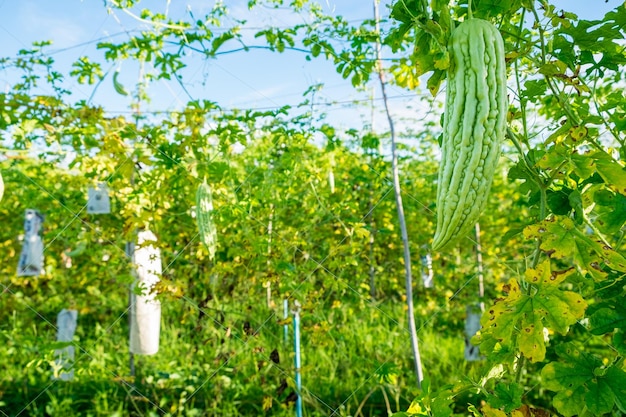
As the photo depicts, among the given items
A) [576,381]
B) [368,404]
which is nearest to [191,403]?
[368,404]

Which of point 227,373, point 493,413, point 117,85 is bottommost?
point 227,373

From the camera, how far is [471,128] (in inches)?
29.2

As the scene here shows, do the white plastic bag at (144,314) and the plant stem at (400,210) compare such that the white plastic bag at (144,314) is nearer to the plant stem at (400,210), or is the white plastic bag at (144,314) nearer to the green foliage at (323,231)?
the green foliage at (323,231)

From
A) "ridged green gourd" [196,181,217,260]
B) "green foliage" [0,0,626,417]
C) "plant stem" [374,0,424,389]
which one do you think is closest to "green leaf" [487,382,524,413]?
"green foliage" [0,0,626,417]

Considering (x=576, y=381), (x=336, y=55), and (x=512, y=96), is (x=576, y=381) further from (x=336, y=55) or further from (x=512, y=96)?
(x=336, y=55)

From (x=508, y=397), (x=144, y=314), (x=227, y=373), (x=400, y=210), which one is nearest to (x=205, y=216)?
(x=400, y=210)

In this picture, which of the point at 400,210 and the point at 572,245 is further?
the point at 400,210

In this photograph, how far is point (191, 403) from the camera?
111 inches

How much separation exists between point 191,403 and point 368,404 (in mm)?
936

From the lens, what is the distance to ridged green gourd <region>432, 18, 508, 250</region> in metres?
0.74

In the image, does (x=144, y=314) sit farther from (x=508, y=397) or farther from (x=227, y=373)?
(x=508, y=397)

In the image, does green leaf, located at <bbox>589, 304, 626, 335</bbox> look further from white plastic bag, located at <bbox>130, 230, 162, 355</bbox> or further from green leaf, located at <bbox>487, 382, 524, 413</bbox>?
white plastic bag, located at <bbox>130, 230, 162, 355</bbox>

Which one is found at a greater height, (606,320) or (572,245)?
(572,245)

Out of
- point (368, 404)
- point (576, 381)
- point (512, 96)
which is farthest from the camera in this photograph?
point (368, 404)
